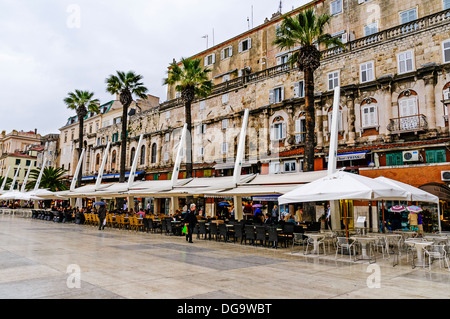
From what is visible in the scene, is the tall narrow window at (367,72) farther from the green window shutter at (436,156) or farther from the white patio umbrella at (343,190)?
the white patio umbrella at (343,190)

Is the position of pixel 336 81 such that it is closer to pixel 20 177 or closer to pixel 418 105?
pixel 418 105

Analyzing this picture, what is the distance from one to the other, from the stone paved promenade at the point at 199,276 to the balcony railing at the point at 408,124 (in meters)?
11.6

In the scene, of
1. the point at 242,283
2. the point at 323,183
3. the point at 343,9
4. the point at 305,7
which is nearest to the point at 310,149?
the point at 323,183

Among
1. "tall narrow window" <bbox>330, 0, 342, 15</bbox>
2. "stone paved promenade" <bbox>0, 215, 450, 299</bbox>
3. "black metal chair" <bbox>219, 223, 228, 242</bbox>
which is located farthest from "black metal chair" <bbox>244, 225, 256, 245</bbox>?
"tall narrow window" <bbox>330, 0, 342, 15</bbox>

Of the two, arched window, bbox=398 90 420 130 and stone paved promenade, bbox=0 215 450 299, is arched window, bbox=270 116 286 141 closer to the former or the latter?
arched window, bbox=398 90 420 130

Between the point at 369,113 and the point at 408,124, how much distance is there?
2.70m

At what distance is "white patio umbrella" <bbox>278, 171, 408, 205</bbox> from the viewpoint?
976 cm

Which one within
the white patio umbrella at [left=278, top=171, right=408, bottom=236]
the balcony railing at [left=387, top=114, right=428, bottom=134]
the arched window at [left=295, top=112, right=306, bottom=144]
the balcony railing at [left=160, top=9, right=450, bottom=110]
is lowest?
the white patio umbrella at [left=278, top=171, right=408, bottom=236]

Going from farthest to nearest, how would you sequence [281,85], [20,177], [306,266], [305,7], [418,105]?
[20,177]
[305,7]
[281,85]
[418,105]
[306,266]

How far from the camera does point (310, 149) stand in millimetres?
17141

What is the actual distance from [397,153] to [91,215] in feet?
72.7

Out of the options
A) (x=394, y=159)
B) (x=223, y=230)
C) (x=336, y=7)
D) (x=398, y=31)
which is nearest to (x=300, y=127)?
(x=394, y=159)

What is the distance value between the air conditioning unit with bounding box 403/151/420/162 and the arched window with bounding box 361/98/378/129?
2.91 metres

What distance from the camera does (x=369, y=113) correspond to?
22.3 m
